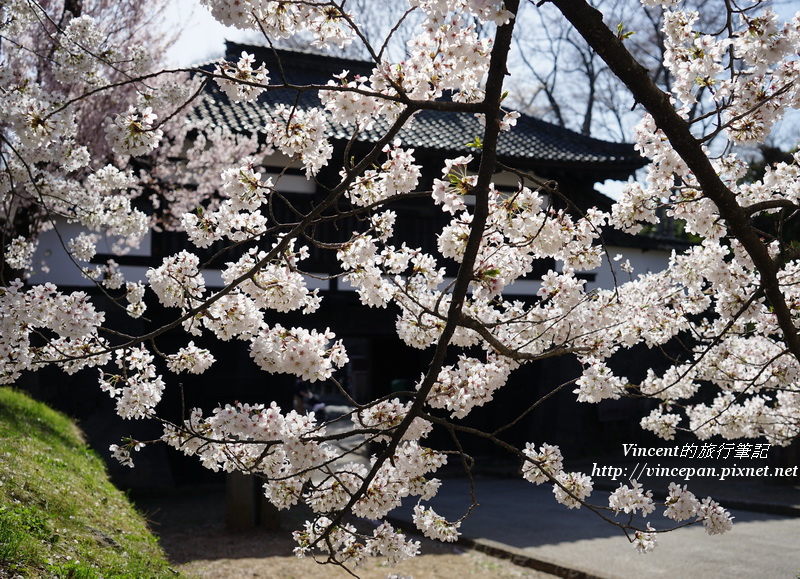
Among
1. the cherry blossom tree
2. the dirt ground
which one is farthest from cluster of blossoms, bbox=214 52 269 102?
the dirt ground

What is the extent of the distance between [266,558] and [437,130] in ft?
29.2

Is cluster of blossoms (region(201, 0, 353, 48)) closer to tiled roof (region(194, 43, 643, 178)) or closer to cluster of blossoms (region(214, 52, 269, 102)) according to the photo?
cluster of blossoms (region(214, 52, 269, 102))

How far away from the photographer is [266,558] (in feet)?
27.1

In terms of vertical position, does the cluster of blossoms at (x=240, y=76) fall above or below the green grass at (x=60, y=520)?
above

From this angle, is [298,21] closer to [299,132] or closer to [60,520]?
[299,132]

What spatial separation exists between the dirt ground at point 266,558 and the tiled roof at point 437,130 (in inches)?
243

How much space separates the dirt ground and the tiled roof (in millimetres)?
6168

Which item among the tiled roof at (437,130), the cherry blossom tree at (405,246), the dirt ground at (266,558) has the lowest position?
the dirt ground at (266,558)

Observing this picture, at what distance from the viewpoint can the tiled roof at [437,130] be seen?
12414mm

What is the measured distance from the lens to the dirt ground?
25.3 ft

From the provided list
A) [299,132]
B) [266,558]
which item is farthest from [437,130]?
[299,132]

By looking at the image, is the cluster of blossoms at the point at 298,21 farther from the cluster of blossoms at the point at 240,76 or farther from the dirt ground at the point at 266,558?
the dirt ground at the point at 266,558

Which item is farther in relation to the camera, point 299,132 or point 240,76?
point 299,132

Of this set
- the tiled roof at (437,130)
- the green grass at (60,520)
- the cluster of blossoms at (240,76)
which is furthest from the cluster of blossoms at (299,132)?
the tiled roof at (437,130)
